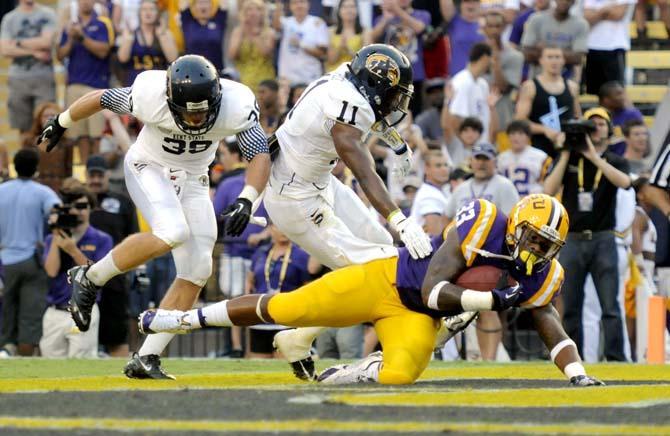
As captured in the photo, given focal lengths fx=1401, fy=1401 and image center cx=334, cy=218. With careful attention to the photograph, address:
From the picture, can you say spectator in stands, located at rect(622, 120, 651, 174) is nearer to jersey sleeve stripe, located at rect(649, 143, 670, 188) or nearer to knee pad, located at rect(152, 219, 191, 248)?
jersey sleeve stripe, located at rect(649, 143, 670, 188)

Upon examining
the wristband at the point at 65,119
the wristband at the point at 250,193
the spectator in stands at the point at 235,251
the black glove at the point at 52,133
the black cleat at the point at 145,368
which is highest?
the wristband at the point at 65,119

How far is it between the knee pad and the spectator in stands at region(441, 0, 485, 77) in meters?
7.12

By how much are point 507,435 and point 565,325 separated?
19.5ft

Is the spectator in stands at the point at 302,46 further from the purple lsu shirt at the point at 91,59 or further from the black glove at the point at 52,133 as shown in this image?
the black glove at the point at 52,133

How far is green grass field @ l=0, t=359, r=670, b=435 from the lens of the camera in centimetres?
506

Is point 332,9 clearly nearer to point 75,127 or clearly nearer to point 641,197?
point 75,127

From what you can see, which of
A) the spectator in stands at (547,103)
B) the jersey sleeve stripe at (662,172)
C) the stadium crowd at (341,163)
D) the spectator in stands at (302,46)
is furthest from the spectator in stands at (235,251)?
the jersey sleeve stripe at (662,172)

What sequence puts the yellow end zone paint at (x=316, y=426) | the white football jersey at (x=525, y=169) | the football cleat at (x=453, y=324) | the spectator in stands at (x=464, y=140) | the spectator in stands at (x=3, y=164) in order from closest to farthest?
the yellow end zone paint at (x=316, y=426), the football cleat at (x=453, y=324), the white football jersey at (x=525, y=169), the spectator in stands at (x=464, y=140), the spectator in stands at (x=3, y=164)

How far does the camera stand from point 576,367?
6918mm

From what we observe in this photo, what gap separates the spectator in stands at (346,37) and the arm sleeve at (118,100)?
6119 millimetres

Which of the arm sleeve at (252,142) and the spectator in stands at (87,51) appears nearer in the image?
the arm sleeve at (252,142)

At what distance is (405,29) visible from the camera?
44.2 ft

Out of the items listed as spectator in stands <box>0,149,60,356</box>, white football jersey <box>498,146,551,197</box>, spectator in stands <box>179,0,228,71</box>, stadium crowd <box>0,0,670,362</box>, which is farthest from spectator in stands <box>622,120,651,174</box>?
spectator in stands <box>0,149,60,356</box>

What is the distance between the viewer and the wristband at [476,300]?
6.59 meters
